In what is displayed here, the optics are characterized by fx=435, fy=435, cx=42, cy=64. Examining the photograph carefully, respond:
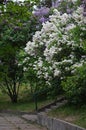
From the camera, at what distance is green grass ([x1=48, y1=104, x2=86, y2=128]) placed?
531 inches

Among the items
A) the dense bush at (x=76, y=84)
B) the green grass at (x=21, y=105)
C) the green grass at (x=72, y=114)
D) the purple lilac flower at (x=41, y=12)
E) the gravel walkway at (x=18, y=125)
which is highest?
the purple lilac flower at (x=41, y=12)

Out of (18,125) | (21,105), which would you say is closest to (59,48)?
(18,125)

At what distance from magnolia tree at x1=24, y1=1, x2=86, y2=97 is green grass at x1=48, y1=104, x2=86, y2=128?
1104 millimetres

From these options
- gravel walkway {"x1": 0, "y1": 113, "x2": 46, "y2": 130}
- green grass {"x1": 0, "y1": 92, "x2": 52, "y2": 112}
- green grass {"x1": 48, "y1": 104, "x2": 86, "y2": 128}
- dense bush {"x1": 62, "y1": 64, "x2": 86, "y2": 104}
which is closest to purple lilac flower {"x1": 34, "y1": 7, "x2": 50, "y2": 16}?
green grass {"x1": 0, "y1": 92, "x2": 52, "y2": 112}

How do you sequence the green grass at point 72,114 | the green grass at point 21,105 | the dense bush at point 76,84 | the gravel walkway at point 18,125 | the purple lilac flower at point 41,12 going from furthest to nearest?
the purple lilac flower at point 41,12 < the green grass at point 21,105 < the gravel walkway at point 18,125 < the dense bush at point 76,84 < the green grass at point 72,114

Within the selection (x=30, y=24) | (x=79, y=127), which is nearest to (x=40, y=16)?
(x=30, y=24)

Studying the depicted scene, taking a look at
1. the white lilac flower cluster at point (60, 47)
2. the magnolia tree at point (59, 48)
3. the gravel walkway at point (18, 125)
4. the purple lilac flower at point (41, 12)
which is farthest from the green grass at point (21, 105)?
the purple lilac flower at point (41, 12)

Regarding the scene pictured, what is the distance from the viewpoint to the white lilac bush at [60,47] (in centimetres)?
1582

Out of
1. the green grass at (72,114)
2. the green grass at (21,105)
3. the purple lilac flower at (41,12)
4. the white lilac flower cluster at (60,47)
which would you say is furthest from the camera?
the purple lilac flower at (41,12)

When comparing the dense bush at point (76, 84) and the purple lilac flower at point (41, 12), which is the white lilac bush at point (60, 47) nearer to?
the dense bush at point (76, 84)

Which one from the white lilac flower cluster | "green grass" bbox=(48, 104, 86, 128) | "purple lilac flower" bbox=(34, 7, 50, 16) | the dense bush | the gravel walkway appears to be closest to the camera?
"green grass" bbox=(48, 104, 86, 128)

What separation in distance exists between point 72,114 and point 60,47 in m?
3.03

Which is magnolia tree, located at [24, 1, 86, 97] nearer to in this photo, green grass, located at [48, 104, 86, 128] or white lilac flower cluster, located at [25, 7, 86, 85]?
white lilac flower cluster, located at [25, 7, 86, 85]

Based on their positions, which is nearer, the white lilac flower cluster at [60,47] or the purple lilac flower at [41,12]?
the white lilac flower cluster at [60,47]
